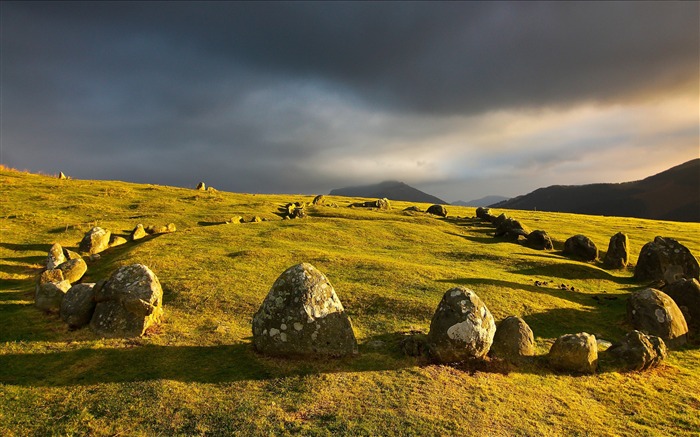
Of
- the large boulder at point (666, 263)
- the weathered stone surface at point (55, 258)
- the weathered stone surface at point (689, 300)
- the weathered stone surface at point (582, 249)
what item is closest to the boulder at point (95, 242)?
the weathered stone surface at point (55, 258)

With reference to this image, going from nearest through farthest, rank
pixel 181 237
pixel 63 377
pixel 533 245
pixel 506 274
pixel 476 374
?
pixel 63 377 < pixel 476 374 < pixel 506 274 < pixel 181 237 < pixel 533 245

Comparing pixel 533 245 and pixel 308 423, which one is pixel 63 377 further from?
pixel 533 245

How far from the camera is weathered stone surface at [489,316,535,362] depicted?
17.7 meters

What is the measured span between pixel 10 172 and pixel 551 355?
297 feet

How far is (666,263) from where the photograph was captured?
3456 cm

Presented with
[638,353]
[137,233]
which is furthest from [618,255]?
[137,233]

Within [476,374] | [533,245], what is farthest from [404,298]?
[533,245]

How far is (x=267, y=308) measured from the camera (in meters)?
16.1

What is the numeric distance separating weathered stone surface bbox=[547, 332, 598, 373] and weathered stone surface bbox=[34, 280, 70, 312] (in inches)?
969

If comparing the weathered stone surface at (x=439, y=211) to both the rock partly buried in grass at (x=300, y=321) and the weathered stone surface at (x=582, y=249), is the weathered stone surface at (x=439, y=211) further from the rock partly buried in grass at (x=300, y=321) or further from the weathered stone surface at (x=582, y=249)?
the rock partly buried in grass at (x=300, y=321)

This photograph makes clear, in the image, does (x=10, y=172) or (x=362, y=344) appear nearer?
(x=362, y=344)

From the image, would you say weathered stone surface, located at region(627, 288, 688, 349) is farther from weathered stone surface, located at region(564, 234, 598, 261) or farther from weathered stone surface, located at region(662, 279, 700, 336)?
weathered stone surface, located at region(564, 234, 598, 261)

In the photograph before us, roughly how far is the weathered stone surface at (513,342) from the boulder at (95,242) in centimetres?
3277

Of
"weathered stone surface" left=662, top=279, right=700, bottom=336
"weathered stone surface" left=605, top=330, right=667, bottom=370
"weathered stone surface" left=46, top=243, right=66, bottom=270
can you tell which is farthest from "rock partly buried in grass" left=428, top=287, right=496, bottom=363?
"weathered stone surface" left=46, top=243, right=66, bottom=270
